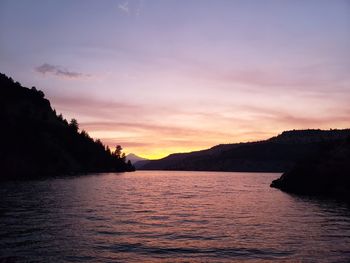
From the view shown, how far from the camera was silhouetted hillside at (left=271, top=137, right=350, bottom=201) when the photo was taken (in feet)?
252

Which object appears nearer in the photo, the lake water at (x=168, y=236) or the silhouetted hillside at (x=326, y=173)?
the lake water at (x=168, y=236)

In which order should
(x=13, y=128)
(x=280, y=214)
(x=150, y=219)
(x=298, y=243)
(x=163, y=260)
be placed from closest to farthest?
1. (x=163, y=260)
2. (x=298, y=243)
3. (x=150, y=219)
4. (x=280, y=214)
5. (x=13, y=128)

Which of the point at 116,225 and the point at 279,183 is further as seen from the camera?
the point at 279,183

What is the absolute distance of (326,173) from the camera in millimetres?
81688

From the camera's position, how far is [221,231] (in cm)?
3422

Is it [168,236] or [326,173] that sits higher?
[326,173]

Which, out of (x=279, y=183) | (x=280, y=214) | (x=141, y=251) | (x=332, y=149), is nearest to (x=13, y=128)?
(x=279, y=183)

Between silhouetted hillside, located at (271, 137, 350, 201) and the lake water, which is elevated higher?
silhouetted hillside, located at (271, 137, 350, 201)

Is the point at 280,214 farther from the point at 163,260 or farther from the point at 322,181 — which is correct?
the point at 322,181

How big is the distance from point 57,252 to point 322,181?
70341 mm

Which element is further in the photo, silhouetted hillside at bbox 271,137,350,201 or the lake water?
silhouetted hillside at bbox 271,137,350,201

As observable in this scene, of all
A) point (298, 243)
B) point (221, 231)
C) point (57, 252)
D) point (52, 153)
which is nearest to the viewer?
point (57, 252)

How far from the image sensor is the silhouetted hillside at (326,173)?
76.8 metres

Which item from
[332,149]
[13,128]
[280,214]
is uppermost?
[13,128]
